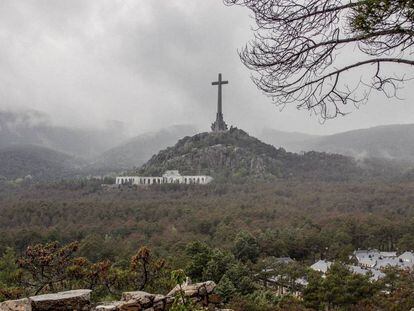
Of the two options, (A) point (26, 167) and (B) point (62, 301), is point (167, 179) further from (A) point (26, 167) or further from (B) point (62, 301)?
(A) point (26, 167)

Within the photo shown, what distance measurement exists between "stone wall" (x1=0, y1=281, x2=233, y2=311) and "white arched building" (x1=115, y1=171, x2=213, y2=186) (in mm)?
62852

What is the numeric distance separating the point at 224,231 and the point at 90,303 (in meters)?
30.1

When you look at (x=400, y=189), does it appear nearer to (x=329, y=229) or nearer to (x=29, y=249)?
(x=329, y=229)

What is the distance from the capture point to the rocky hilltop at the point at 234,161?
251 feet

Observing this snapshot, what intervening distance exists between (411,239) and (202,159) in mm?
47786

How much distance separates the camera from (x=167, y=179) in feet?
244

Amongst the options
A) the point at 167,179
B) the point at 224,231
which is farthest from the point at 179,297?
the point at 167,179

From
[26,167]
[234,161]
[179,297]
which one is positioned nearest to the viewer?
[179,297]

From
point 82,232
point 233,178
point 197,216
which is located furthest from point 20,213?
point 233,178

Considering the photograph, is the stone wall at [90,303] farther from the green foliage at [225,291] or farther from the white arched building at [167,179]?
the white arched building at [167,179]

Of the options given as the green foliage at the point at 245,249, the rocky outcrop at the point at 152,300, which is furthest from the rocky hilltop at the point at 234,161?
the rocky outcrop at the point at 152,300

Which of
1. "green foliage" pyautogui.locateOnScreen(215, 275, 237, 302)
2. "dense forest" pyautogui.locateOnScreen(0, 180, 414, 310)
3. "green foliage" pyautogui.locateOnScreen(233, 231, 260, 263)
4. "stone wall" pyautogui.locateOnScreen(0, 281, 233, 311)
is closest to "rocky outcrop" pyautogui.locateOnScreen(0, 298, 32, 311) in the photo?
"stone wall" pyautogui.locateOnScreen(0, 281, 233, 311)

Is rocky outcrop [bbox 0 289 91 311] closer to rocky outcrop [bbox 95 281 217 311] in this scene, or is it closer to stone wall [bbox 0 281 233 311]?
stone wall [bbox 0 281 233 311]

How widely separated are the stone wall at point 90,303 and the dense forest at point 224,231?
3.76 m
